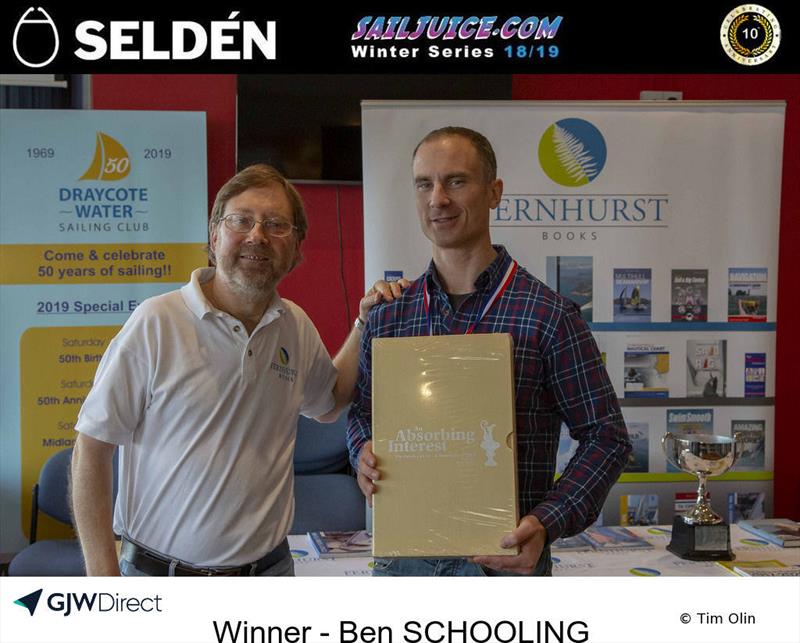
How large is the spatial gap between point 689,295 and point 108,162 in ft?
9.09

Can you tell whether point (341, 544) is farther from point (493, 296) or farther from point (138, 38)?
point (138, 38)

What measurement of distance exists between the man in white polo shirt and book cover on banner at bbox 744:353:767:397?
2745 millimetres

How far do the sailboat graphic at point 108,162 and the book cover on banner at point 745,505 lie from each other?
3.22 m

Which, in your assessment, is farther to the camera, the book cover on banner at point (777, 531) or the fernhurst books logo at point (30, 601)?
the book cover on banner at point (777, 531)

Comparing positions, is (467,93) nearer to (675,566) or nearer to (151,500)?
(675,566)

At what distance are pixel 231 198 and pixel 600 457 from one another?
39.4 inches

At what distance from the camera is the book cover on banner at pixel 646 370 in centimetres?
394

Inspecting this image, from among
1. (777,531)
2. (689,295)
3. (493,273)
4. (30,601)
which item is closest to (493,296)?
(493,273)

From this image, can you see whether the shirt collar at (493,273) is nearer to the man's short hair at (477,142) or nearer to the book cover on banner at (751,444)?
the man's short hair at (477,142)

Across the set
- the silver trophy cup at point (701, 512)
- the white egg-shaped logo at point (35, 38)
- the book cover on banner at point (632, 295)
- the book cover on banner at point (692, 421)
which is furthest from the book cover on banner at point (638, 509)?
the white egg-shaped logo at point (35, 38)

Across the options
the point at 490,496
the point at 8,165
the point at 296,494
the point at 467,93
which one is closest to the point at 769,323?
the point at 467,93

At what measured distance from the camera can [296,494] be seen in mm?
3840

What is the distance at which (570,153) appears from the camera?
150 inches

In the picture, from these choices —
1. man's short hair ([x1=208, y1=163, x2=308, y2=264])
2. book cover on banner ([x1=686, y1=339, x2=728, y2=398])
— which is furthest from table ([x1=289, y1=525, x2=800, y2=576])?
book cover on banner ([x1=686, y1=339, x2=728, y2=398])
